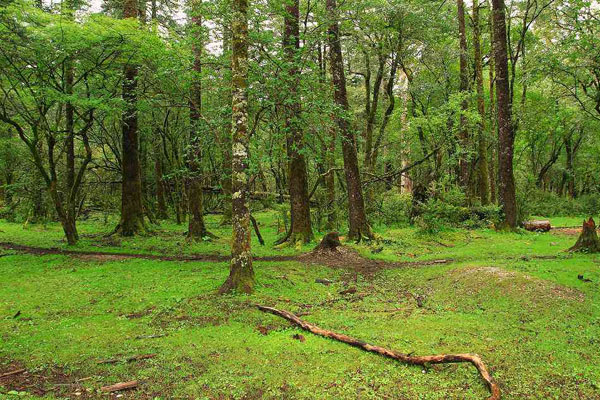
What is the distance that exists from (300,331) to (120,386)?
249cm

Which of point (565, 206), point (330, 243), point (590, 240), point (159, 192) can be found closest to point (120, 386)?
point (330, 243)

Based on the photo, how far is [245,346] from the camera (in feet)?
17.0

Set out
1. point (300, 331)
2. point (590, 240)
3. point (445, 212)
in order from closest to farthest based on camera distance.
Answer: point (300, 331), point (590, 240), point (445, 212)

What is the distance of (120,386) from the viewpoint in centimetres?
419

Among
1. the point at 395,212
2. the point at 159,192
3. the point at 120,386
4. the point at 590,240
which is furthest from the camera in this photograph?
the point at 159,192

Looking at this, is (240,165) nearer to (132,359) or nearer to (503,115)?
(132,359)

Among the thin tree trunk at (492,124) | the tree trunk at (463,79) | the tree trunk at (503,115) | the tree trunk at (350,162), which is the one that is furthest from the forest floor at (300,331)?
the thin tree trunk at (492,124)

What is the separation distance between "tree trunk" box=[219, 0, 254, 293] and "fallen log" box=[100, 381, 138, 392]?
3.05 metres

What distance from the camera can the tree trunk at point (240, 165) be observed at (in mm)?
7148

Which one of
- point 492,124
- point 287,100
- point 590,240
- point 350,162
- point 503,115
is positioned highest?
point 492,124

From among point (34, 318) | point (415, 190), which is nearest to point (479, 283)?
point (34, 318)

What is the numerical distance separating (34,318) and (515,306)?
26.9ft

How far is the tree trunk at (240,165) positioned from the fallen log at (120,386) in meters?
3.05

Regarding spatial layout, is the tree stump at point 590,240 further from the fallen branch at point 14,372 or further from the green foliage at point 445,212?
the fallen branch at point 14,372
